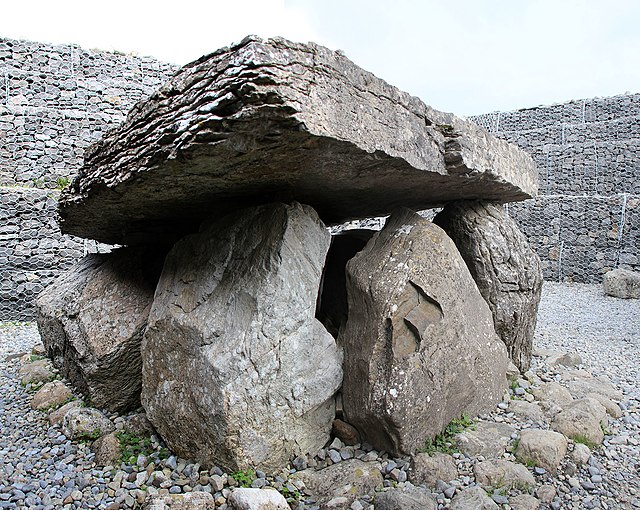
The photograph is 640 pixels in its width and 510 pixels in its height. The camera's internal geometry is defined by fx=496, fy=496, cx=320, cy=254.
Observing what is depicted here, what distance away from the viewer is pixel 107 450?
A: 2.84 m

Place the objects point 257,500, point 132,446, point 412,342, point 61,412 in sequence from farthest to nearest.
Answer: point 61,412 → point 132,446 → point 412,342 → point 257,500

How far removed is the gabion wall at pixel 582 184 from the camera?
10.5m

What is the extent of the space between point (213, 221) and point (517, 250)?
2.31 m

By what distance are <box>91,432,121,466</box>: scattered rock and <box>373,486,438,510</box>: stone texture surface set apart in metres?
1.50

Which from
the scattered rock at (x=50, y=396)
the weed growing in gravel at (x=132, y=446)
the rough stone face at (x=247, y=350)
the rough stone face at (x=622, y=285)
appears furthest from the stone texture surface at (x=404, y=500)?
the rough stone face at (x=622, y=285)

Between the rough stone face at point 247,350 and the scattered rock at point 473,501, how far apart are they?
2.67ft

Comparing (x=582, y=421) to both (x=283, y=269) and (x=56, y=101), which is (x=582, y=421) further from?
(x=56, y=101)

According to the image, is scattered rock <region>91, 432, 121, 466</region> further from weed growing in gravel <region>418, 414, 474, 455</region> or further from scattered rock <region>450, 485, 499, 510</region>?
scattered rock <region>450, 485, 499, 510</region>

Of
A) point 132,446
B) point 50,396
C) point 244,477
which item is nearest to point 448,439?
point 244,477

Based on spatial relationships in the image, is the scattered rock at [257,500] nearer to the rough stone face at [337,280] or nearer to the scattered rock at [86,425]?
the scattered rock at [86,425]

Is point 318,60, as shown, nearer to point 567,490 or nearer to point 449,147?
point 449,147

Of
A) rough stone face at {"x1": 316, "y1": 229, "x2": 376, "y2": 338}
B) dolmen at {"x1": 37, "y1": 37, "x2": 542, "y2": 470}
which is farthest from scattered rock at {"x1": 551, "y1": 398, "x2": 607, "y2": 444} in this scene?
rough stone face at {"x1": 316, "y1": 229, "x2": 376, "y2": 338}

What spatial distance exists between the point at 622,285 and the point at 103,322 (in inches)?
359

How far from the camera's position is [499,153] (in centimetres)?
333
